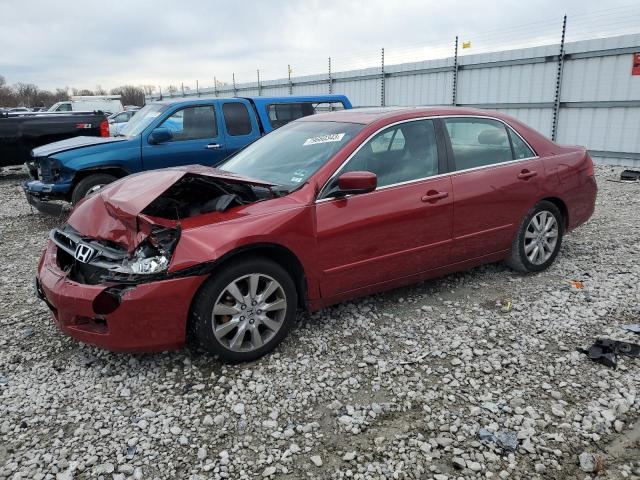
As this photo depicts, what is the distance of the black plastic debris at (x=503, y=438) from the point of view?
2.60 m

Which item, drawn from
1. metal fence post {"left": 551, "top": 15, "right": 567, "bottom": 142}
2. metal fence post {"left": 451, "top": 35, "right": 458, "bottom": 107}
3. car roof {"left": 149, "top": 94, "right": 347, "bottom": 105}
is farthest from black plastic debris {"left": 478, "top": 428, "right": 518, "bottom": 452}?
metal fence post {"left": 451, "top": 35, "right": 458, "bottom": 107}

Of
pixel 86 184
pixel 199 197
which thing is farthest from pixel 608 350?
pixel 86 184

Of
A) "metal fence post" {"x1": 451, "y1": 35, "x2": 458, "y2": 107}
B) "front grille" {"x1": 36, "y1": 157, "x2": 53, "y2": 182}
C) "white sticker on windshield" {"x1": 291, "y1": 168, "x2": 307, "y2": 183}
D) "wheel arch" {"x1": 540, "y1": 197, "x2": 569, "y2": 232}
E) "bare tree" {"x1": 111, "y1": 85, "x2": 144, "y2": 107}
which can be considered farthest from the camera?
"bare tree" {"x1": 111, "y1": 85, "x2": 144, "y2": 107}

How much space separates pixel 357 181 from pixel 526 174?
1998 mm

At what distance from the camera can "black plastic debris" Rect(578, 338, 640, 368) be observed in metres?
3.36

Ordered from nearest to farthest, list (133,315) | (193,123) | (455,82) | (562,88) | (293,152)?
(133,315) < (293,152) < (193,123) < (562,88) < (455,82)

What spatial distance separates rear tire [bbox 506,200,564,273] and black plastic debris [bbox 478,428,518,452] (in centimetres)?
240

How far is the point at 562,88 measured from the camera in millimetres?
11359

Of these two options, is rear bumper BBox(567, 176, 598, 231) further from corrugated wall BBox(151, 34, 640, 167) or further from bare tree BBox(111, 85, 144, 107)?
bare tree BBox(111, 85, 144, 107)

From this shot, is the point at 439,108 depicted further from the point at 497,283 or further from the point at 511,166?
the point at 497,283

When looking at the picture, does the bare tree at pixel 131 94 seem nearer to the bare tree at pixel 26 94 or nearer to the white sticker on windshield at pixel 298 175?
the bare tree at pixel 26 94

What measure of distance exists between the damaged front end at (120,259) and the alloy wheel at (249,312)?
443 mm

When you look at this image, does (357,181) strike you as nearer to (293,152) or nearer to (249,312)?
(293,152)

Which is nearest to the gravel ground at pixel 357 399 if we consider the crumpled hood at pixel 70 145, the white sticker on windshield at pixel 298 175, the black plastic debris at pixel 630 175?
the white sticker on windshield at pixel 298 175
